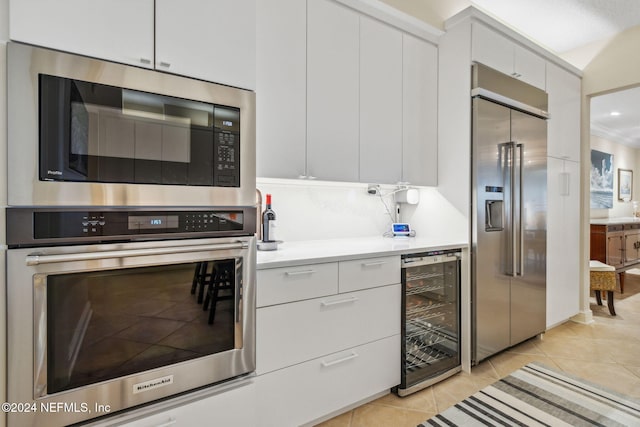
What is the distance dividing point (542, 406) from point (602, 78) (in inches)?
126

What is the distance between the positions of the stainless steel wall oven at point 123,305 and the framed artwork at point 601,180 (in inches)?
269

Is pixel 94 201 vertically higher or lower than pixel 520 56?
lower

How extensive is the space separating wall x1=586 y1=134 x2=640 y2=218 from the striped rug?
16.5 ft

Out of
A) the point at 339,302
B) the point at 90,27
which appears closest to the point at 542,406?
the point at 339,302

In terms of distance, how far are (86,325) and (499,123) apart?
276cm

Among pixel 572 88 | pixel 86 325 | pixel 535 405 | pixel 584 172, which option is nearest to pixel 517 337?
pixel 535 405

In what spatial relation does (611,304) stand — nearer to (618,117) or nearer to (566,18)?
(566,18)

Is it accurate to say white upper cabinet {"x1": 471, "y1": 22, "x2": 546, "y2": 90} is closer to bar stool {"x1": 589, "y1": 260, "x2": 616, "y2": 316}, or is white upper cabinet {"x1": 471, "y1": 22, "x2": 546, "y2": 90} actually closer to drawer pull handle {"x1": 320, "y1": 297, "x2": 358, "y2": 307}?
drawer pull handle {"x1": 320, "y1": 297, "x2": 358, "y2": 307}

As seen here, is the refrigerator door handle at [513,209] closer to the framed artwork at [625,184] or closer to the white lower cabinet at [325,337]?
the white lower cabinet at [325,337]

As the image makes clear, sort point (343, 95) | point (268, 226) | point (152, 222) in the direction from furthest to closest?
point (343, 95) < point (268, 226) < point (152, 222)

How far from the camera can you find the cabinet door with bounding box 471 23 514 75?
2.30 m

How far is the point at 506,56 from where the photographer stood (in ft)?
8.18

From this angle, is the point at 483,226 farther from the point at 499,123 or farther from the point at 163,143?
the point at 163,143

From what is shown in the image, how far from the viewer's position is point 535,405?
1916 mm
